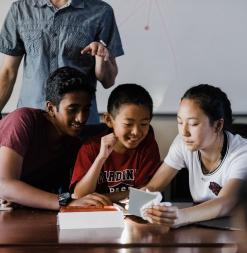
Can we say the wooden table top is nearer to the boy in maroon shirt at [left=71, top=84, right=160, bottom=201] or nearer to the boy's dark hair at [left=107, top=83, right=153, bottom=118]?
the boy in maroon shirt at [left=71, top=84, right=160, bottom=201]

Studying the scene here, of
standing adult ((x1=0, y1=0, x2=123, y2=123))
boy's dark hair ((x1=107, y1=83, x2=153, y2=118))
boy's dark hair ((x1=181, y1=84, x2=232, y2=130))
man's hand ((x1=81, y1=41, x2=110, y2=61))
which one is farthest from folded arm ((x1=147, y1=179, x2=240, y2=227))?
standing adult ((x1=0, y1=0, x2=123, y2=123))

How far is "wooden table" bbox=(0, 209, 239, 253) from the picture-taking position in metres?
1.13

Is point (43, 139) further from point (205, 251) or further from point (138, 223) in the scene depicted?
point (205, 251)

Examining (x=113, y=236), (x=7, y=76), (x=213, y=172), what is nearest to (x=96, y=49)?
(x=7, y=76)

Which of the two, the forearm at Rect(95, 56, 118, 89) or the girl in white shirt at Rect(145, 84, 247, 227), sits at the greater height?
the forearm at Rect(95, 56, 118, 89)

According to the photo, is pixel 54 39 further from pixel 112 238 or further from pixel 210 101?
pixel 112 238

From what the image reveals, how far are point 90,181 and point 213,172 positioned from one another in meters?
0.45

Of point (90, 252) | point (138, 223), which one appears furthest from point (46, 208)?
point (90, 252)

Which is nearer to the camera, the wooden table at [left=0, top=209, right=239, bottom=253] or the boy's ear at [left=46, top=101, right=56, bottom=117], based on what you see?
the wooden table at [left=0, top=209, right=239, bottom=253]

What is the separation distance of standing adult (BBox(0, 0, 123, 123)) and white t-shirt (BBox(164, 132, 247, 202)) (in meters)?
0.73

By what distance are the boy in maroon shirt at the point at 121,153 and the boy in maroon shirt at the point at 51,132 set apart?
117 mm

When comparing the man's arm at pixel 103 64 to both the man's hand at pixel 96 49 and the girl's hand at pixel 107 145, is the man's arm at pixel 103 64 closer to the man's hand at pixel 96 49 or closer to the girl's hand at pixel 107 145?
the man's hand at pixel 96 49

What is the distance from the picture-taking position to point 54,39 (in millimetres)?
2494

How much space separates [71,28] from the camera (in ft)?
8.16
